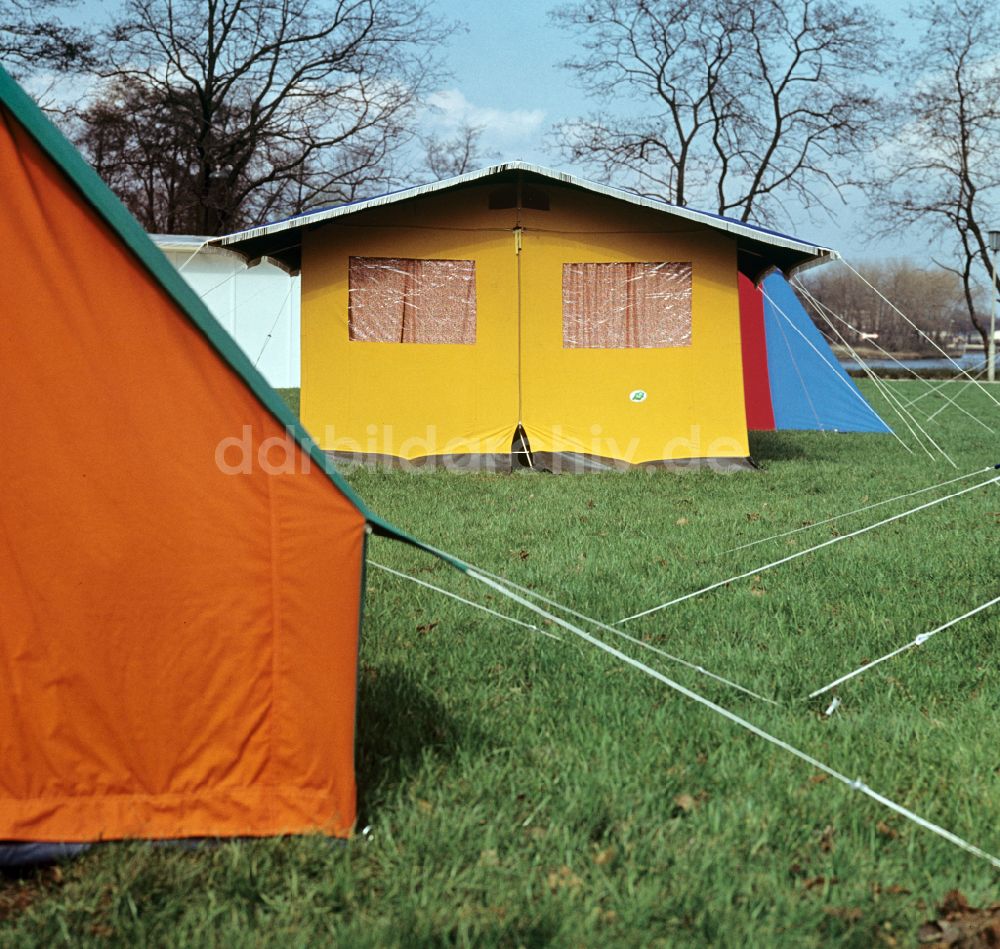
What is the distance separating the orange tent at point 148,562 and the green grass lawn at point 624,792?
163 mm

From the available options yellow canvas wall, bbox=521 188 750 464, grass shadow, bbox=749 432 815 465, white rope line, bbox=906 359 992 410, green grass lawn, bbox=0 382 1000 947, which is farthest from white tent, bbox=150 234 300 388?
green grass lawn, bbox=0 382 1000 947

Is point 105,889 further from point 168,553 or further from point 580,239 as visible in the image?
point 580,239

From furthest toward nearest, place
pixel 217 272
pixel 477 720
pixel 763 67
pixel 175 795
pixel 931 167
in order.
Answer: pixel 931 167
pixel 763 67
pixel 217 272
pixel 477 720
pixel 175 795

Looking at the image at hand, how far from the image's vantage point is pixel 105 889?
7.58 feet

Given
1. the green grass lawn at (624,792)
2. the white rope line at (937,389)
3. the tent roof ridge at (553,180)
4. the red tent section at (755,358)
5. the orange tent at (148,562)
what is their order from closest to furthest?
the green grass lawn at (624,792)
the orange tent at (148,562)
the tent roof ridge at (553,180)
the red tent section at (755,358)
the white rope line at (937,389)

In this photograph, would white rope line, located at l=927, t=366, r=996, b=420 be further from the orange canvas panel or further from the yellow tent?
the orange canvas panel

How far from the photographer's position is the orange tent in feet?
7.93

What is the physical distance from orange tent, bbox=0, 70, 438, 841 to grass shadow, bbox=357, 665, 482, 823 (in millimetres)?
299

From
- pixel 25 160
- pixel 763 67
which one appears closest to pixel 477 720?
pixel 25 160

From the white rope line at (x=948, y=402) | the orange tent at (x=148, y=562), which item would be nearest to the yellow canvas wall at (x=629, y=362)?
the white rope line at (x=948, y=402)

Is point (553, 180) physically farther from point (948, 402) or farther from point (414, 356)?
point (948, 402)

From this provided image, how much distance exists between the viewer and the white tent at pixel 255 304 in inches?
832

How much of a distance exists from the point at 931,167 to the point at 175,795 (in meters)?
34.4

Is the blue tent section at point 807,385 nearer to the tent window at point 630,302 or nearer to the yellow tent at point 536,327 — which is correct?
the yellow tent at point 536,327
